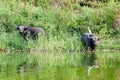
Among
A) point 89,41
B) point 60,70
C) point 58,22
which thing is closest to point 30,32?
point 58,22

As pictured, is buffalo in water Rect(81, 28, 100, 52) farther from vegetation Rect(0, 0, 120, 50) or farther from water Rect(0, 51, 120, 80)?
water Rect(0, 51, 120, 80)

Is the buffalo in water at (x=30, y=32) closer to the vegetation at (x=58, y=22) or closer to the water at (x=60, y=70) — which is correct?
the vegetation at (x=58, y=22)

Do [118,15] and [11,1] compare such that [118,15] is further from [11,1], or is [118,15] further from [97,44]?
[11,1]

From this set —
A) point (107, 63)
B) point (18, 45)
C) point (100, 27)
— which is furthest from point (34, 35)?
point (107, 63)

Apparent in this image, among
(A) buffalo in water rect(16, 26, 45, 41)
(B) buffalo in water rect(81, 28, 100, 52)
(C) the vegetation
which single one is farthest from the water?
(A) buffalo in water rect(16, 26, 45, 41)

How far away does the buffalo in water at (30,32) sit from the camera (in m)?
21.4

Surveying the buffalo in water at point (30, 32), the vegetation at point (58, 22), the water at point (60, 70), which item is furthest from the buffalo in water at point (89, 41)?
the water at point (60, 70)

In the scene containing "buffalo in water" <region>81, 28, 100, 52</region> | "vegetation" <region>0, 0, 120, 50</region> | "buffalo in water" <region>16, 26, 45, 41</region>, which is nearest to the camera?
"buffalo in water" <region>81, 28, 100, 52</region>

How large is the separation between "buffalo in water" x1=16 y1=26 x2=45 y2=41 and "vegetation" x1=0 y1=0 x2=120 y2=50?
260 millimetres

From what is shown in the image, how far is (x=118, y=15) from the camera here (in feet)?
78.2

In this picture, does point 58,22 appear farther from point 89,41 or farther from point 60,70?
point 60,70

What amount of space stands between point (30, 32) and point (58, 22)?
7.94 feet

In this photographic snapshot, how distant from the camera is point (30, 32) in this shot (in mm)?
21516

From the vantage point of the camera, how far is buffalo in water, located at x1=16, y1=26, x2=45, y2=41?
21.4 metres
